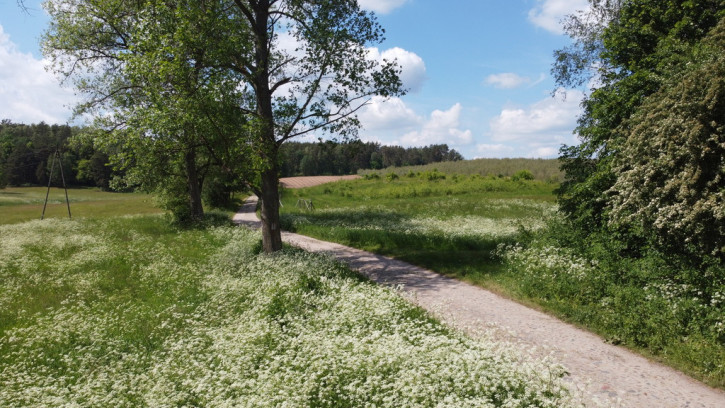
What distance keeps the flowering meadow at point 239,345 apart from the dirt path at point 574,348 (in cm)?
93

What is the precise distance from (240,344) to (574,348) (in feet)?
21.1

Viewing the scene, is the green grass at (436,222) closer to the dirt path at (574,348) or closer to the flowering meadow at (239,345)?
the dirt path at (574,348)

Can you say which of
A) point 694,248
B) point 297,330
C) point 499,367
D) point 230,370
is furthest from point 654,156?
point 230,370

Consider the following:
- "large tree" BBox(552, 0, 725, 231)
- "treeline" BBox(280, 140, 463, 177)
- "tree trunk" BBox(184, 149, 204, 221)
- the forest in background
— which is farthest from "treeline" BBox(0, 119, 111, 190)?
"large tree" BBox(552, 0, 725, 231)

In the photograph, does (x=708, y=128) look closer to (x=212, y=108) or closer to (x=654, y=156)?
(x=654, y=156)

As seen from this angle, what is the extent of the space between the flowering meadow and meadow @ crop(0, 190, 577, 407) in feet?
0.12

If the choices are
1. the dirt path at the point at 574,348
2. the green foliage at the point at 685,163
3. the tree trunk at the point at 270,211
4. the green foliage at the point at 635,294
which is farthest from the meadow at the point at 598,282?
the tree trunk at the point at 270,211

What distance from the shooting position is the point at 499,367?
6207 millimetres

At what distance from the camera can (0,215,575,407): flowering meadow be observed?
6.12 metres

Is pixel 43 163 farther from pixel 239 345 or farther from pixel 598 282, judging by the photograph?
pixel 598 282

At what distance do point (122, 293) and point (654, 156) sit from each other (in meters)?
15.7

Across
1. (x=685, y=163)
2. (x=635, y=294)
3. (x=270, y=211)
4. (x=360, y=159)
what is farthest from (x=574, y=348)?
(x=360, y=159)

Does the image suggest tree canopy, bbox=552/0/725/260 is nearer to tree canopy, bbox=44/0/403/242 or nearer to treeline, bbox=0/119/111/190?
tree canopy, bbox=44/0/403/242

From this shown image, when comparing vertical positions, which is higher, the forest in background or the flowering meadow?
the forest in background
